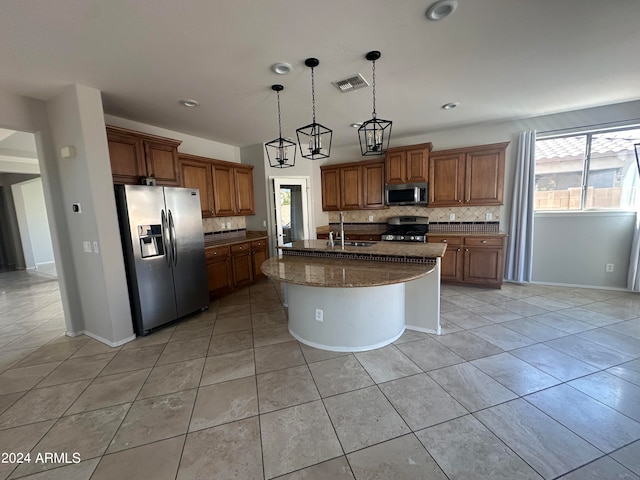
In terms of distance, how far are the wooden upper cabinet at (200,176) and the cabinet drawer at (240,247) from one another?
0.66 m

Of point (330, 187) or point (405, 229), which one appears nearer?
point (405, 229)

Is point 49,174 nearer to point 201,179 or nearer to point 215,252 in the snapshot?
point 201,179

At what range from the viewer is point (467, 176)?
14.7ft

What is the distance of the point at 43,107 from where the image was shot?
2.80 meters

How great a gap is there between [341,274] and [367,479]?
1.33m

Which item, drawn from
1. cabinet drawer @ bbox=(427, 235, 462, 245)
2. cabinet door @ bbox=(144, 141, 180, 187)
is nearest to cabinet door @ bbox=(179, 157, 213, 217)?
cabinet door @ bbox=(144, 141, 180, 187)

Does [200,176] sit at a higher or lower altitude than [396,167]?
lower

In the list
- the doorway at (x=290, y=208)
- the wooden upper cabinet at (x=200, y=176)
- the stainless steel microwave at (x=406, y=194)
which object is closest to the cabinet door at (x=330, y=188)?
the doorway at (x=290, y=208)

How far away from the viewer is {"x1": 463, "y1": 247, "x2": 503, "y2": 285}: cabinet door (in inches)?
166

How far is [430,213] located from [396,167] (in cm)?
111

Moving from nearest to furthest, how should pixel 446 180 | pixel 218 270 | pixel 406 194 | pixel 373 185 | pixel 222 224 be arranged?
pixel 218 270 → pixel 446 180 → pixel 406 194 → pixel 222 224 → pixel 373 185

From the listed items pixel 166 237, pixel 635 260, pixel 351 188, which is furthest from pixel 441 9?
pixel 635 260

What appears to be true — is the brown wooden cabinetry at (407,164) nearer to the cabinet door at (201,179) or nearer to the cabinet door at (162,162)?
the cabinet door at (201,179)

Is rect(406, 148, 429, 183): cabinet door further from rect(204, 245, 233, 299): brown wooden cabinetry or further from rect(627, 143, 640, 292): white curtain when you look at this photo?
rect(204, 245, 233, 299): brown wooden cabinetry
